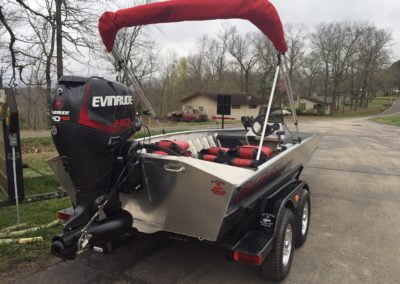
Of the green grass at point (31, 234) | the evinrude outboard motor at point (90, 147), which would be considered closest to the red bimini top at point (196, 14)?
the evinrude outboard motor at point (90, 147)

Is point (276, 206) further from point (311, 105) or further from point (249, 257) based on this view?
point (311, 105)

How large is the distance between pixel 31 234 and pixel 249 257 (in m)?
2.74

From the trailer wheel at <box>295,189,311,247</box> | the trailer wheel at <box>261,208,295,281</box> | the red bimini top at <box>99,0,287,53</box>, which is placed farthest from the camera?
the trailer wheel at <box>295,189,311,247</box>

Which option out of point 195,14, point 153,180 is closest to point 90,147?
point 153,180

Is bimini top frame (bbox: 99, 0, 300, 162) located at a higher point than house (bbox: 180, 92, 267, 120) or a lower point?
higher

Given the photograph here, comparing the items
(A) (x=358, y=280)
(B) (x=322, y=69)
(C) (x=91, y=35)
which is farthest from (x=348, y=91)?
(A) (x=358, y=280)

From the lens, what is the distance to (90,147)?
8.95ft

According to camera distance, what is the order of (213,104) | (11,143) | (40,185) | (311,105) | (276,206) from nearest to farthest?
(276,206)
(11,143)
(40,185)
(213,104)
(311,105)

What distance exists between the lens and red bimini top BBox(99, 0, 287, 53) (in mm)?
3025

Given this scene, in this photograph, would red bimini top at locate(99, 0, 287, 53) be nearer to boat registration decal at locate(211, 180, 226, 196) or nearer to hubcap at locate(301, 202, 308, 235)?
boat registration decal at locate(211, 180, 226, 196)

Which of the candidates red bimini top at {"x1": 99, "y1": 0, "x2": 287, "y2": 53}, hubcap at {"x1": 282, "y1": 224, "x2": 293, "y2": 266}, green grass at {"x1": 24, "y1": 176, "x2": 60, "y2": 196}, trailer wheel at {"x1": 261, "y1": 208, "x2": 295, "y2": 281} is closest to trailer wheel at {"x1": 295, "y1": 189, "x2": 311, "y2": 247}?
hubcap at {"x1": 282, "y1": 224, "x2": 293, "y2": 266}

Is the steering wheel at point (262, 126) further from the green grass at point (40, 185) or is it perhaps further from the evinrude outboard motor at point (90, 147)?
the green grass at point (40, 185)

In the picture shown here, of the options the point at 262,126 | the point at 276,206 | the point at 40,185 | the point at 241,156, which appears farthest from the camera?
the point at 40,185

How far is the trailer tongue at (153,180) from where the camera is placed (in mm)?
2688
